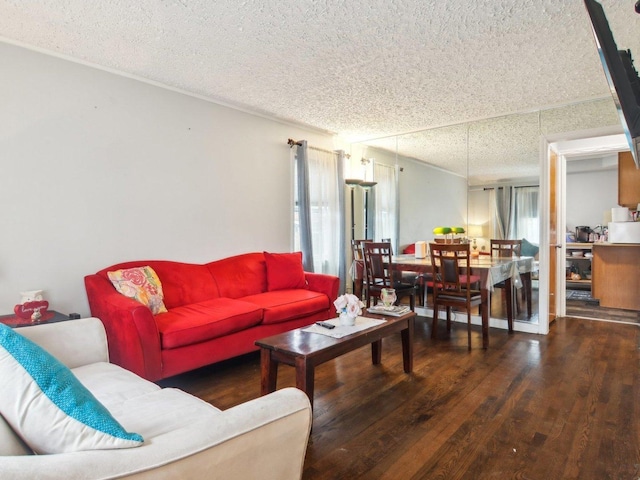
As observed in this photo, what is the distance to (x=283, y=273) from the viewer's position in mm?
4129

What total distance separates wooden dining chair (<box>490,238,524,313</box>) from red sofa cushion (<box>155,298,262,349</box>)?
2.76 meters

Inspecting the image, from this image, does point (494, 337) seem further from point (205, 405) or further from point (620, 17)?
point (205, 405)

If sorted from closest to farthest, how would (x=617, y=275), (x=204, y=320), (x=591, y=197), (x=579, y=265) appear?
(x=204, y=320) < (x=617, y=275) < (x=579, y=265) < (x=591, y=197)

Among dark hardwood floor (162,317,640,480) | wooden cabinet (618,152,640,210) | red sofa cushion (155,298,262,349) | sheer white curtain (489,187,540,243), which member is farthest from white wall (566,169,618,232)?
red sofa cushion (155,298,262,349)

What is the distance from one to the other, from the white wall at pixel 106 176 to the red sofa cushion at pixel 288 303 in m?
0.77

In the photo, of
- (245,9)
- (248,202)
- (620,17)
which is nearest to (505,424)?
(620,17)

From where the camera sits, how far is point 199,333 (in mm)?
2783

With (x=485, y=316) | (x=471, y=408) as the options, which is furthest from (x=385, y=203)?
(x=471, y=408)

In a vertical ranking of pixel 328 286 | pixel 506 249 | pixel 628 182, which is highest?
pixel 628 182

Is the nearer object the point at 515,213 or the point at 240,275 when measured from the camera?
the point at 240,275

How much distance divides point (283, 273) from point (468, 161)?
2.60m

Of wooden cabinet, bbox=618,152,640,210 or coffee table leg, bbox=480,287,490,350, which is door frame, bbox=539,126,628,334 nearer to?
coffee table leg, bbox=480,287,490,350

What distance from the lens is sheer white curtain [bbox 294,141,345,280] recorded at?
187 inches

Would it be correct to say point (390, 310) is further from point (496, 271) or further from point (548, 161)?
point (548, 161)
